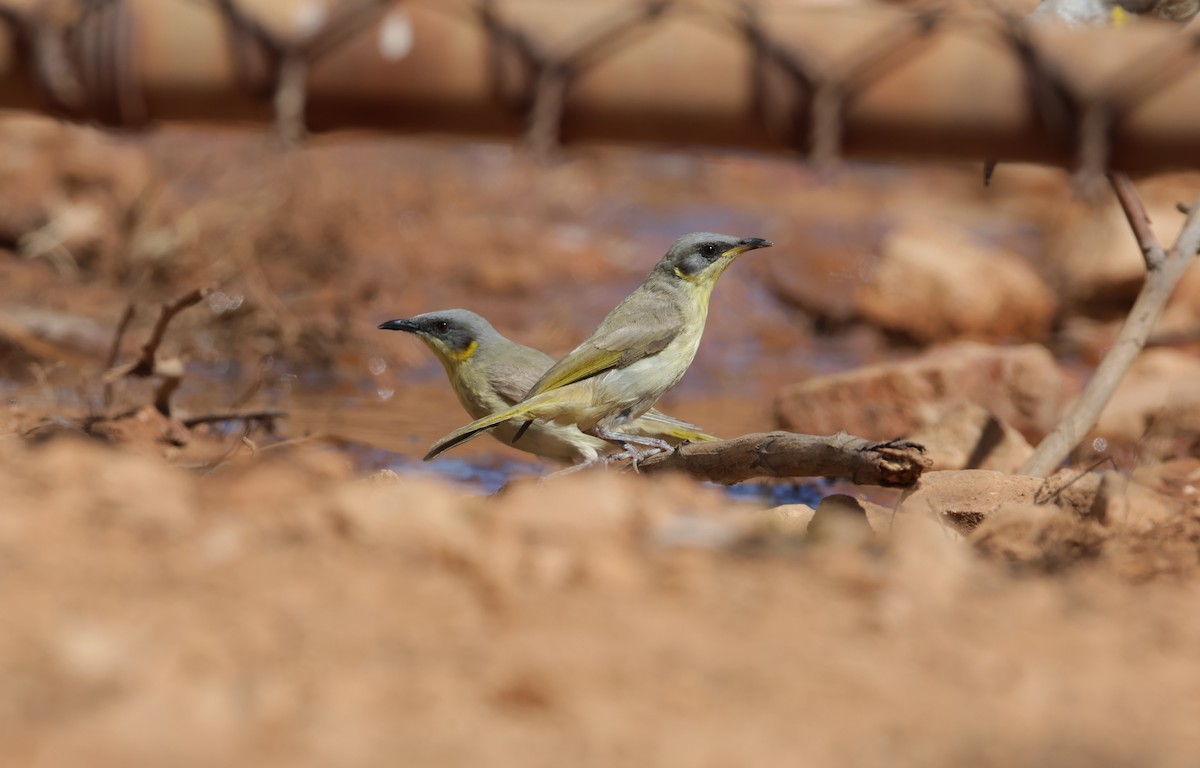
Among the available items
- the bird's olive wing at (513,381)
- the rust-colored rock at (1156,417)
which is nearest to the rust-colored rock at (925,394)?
the rust-colored rock at (1156,417)

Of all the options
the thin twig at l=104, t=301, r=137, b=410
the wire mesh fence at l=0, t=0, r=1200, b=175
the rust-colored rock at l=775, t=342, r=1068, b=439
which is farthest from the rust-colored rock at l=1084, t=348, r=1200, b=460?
the thin twig at l=104, t=301, r=137, b=410

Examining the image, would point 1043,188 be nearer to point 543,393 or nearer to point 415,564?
point 543,393

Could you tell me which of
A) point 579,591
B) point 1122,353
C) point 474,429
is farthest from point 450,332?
point 579,591

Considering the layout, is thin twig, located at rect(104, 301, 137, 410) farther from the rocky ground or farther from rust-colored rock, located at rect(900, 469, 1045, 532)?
rust-colored rock, located at rect(900, 469, 1045, 532)

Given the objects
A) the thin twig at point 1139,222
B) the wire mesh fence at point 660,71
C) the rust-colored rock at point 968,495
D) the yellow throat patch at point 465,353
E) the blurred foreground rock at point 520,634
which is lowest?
the yellow throat patch at point 465,353

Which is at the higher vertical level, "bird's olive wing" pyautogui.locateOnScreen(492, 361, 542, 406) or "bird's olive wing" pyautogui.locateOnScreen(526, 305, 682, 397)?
"bird's olive wing" pyautogui.locateOnScreen(526, 305, 682, 397)

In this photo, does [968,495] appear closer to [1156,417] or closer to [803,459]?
[803,459]

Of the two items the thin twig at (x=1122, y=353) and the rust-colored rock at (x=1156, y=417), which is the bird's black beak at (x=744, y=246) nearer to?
the thin twig at (x=1122, y=353)
